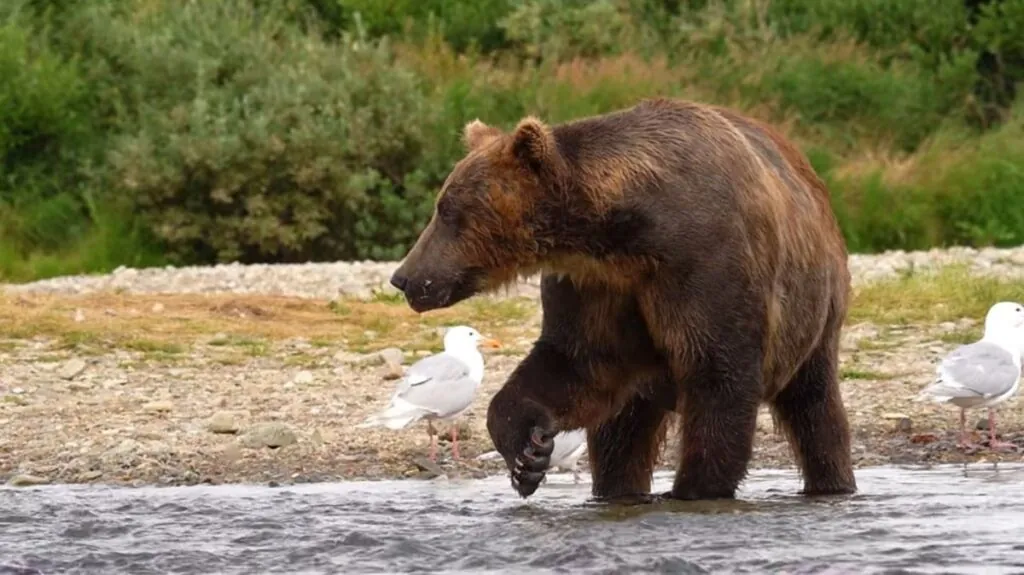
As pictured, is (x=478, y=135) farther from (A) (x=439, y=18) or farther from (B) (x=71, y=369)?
(A) (x=439, y=18)

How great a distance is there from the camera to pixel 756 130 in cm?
753

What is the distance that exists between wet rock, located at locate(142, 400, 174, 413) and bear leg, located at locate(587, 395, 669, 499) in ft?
12.2

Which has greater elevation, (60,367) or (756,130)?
(756,130)

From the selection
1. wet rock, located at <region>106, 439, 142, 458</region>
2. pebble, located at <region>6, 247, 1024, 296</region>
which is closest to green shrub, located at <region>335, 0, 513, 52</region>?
pebble, located at <region>6, 247, 1024, 296</region>

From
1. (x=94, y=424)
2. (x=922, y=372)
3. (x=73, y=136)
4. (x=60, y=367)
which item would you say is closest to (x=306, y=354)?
(x=60, y=367)

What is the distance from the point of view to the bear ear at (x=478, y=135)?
7.30 meters

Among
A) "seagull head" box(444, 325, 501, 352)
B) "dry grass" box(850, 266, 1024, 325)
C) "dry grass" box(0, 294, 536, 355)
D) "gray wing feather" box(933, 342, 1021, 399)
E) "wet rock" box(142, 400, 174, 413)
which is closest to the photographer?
"gray wing feather" box(933, 342, 1021, 399)

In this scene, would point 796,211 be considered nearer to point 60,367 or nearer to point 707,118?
point 707,118

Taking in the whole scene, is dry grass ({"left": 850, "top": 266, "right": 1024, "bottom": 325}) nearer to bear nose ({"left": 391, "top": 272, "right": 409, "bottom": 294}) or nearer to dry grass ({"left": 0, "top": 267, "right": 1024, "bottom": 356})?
dry grass ({"left": 0, "top": 267, "right": 1024, "bottom": 356})

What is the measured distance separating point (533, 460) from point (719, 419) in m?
0.71

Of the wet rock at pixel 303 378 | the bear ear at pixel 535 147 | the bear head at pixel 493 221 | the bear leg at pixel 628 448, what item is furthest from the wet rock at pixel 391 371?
the bear ear at pixel 535 147

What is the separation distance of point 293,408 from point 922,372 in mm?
3814

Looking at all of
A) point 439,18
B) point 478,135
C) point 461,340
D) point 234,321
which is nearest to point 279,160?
point 439,18

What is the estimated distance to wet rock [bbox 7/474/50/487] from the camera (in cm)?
888
